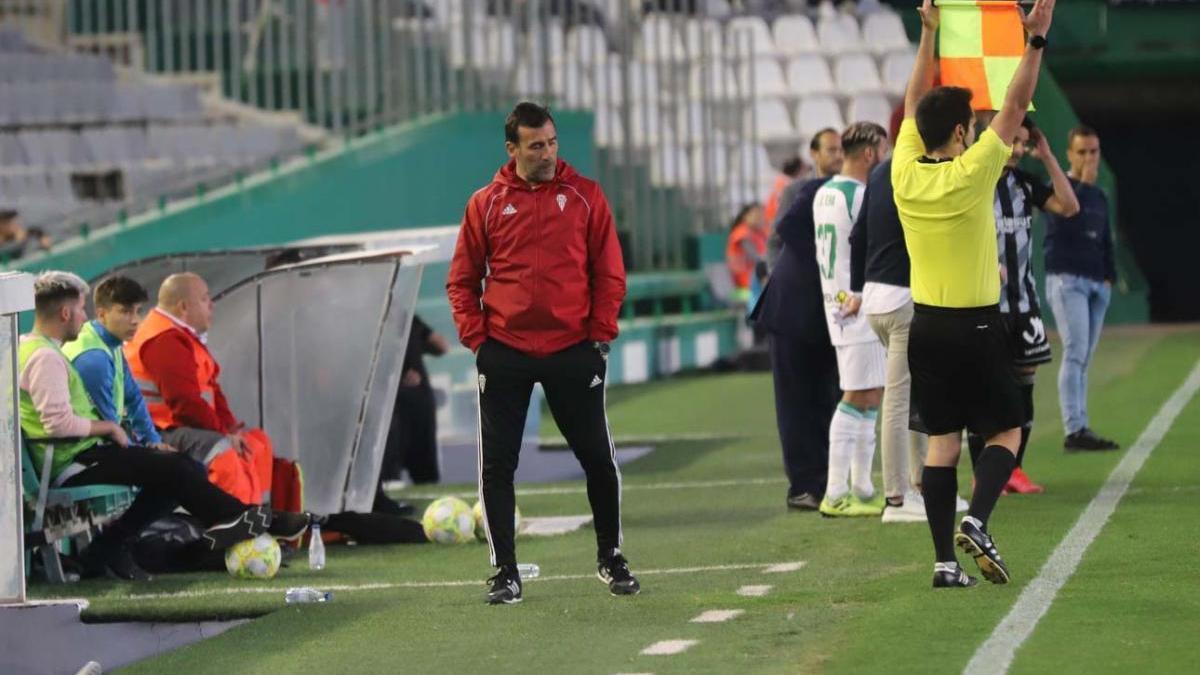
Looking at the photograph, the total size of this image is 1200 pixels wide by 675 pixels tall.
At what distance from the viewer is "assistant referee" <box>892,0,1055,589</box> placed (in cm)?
751

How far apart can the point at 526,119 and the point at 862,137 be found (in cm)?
275

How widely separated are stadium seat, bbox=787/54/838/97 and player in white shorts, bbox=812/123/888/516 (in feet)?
60.1

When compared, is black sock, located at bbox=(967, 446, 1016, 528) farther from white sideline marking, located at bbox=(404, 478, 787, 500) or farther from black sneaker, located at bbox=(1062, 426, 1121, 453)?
black sneaker, located at bbox=(1062, 426, 1121, 453)

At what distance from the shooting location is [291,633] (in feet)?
25.2

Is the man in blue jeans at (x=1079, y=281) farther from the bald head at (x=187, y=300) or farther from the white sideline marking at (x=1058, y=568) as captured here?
the bald head at (x=187, y=300)

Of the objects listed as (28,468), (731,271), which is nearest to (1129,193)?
(731,271)

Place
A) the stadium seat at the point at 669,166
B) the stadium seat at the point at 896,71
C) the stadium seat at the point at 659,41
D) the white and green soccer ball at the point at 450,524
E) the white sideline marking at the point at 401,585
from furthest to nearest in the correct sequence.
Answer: the stadium seat at the point at 896,71, the stadium seat at the point at 659,41, the stadium seat at the point at 669,166, the white and green soccer ball at the point at 450,524, the white sideline marking at the point at 401,585

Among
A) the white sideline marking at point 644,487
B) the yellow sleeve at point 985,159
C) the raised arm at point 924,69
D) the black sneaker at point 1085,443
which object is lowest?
the white sideline marking at point 644,487

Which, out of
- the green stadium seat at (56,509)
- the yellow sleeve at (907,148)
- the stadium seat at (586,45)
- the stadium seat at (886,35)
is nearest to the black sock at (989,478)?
the yellow sleeve at (907,148)

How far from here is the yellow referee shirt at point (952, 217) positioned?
24.5ft

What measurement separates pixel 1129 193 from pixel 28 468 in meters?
21.5

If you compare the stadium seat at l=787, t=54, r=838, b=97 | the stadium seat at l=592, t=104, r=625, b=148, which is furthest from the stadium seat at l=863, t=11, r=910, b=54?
the stadium seat at l=592, t=104, r=625, b=148

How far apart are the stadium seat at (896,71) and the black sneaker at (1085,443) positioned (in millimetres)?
15755

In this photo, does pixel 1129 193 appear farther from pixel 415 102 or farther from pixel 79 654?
pixel 79 654
